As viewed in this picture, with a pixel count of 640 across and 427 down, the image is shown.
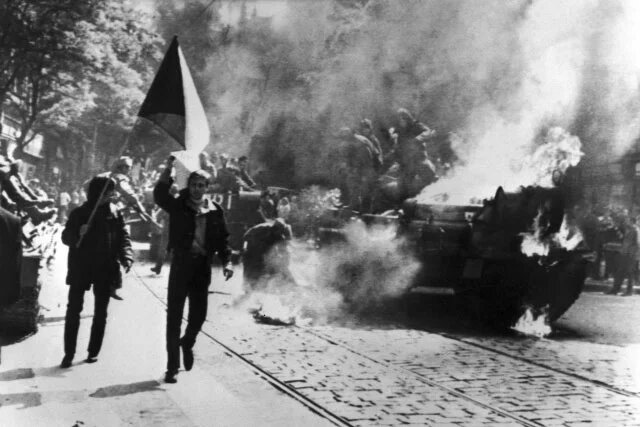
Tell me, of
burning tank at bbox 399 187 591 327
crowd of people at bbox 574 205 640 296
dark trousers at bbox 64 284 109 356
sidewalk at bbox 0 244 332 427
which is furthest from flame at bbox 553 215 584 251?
dark trousers at bbox 64 284 109 356

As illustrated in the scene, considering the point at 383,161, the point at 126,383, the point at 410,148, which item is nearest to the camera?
the point at 126,383

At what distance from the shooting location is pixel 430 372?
629 cm

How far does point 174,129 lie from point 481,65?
3.82 meters

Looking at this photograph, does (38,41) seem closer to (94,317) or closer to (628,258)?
(94,317)

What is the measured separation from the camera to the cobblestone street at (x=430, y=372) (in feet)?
17.1

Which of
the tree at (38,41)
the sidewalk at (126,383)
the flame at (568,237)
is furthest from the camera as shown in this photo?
the flame at (568,237)

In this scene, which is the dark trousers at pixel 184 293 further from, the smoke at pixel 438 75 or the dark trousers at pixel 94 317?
the smoke at pixel 438 75

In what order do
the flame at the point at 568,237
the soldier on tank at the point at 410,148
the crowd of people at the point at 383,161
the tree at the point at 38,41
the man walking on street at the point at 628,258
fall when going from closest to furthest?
the tree at the point at 38,41 → the crowd of people at the point at 383,161 → the soldier on tank at the point at 410,148 → the man walking on street at the point at 628,258 → the flame at the point at 568,237

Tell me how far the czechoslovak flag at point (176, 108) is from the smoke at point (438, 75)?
0.34 metres

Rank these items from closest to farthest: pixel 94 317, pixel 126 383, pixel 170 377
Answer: pixel 126 383 → pixel 170 377 → pixel 94 317

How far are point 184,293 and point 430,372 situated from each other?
2.19m

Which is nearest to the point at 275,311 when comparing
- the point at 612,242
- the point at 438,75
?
the point at 438,75

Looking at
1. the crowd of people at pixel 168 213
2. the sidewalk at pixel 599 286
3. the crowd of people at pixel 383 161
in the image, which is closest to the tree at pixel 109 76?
the crowd of people at pixel 168 213

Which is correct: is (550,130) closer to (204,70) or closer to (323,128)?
(323,128)
